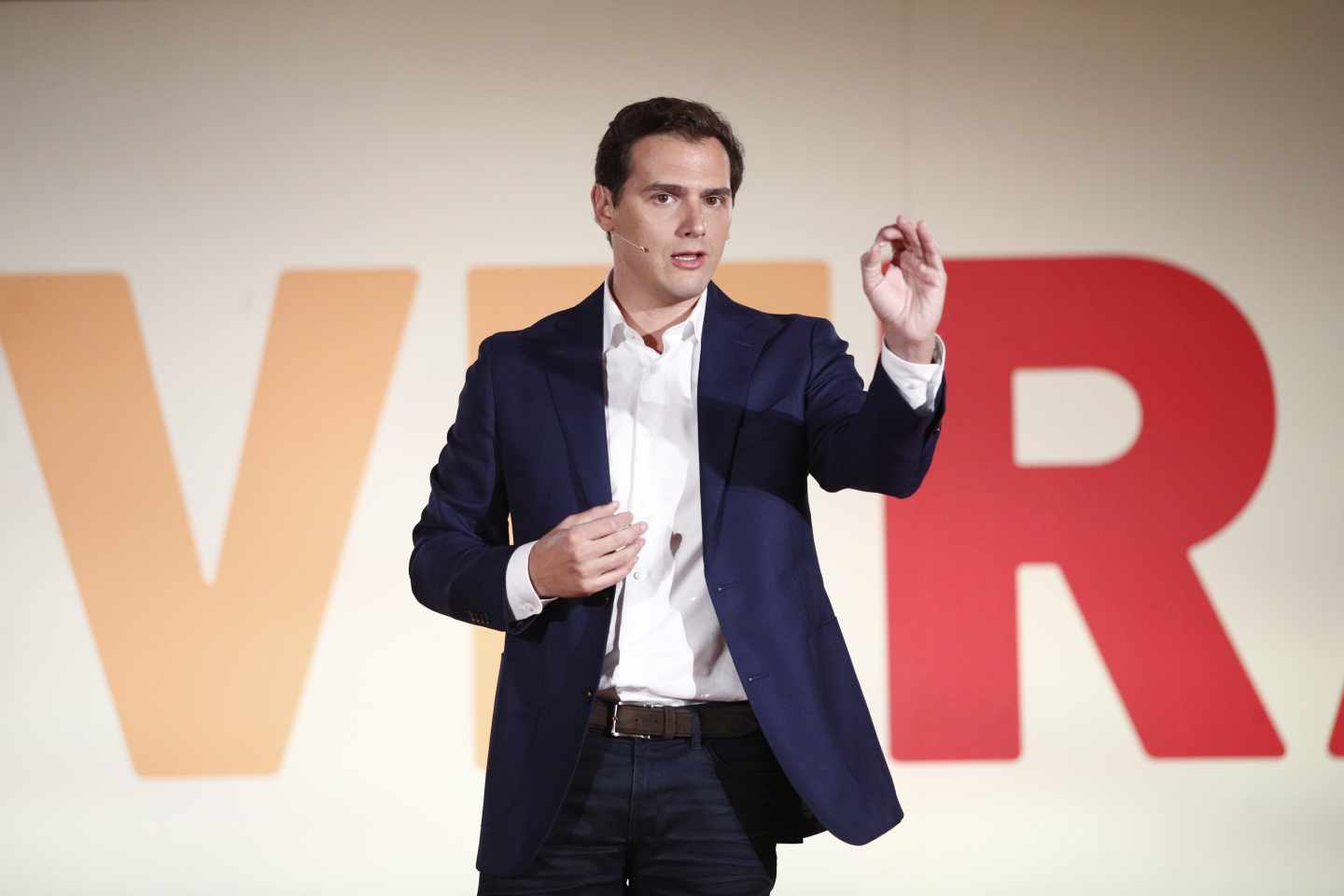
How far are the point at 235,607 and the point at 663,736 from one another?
238 cm

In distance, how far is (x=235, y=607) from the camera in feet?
11.9

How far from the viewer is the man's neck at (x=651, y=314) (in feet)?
5.71

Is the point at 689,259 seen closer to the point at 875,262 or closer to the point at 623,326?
the point at 623,326

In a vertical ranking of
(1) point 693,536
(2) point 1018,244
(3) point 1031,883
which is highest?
(2) point 1018,244

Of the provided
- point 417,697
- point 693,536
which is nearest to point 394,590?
point 417,697

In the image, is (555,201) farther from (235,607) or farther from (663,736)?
(663,736)

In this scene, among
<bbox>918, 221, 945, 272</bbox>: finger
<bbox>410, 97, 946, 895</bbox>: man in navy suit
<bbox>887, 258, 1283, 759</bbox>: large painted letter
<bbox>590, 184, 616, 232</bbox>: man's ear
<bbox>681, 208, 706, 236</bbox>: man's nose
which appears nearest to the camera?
<bbox>918, 221, 945, 272</bbox>: finger

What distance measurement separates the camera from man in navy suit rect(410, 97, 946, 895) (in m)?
1.53

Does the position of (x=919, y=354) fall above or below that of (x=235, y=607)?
above

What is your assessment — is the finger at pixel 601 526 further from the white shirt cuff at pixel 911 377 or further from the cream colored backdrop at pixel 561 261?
the cream colored backdrop at pixel 561 261

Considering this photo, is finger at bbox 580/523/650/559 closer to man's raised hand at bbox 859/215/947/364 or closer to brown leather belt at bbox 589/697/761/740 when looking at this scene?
brown leather belt at bbox 589/697/761/740

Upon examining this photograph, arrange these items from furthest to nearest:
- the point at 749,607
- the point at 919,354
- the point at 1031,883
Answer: the point at 1031,883 → the point at 749,607 → the point at 919,354

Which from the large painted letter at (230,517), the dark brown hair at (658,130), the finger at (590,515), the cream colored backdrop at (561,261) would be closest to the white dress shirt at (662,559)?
the finger at (590,515)

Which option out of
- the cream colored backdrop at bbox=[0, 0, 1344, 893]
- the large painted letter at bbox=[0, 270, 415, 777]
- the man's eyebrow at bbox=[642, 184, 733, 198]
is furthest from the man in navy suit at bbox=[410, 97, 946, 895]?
the large painted letter at bbox=[0, 270, 415, 777]
